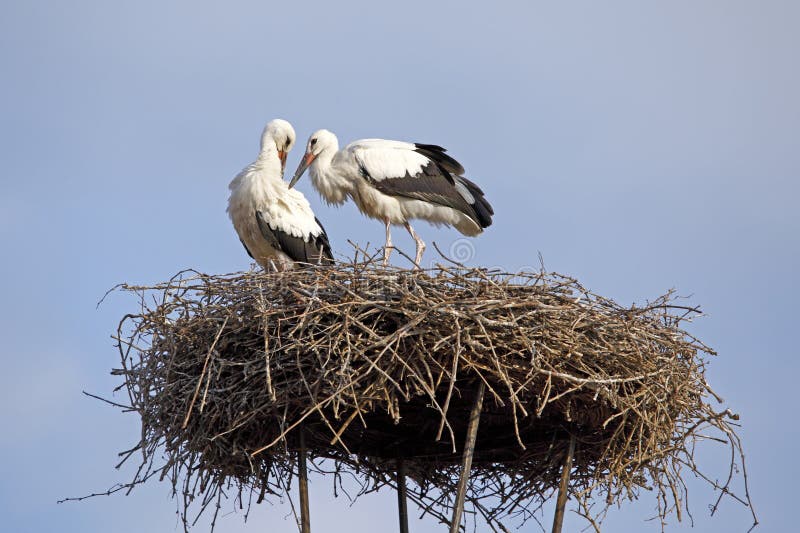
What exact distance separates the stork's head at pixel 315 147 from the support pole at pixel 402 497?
294 centimetres

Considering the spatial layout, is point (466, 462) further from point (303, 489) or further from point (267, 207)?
point (267, 207)

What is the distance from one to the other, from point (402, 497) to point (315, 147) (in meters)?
3.32

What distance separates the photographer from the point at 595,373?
22.4 ft

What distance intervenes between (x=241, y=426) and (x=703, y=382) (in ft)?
8.74

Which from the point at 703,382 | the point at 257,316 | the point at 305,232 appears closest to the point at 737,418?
the point at 703,382

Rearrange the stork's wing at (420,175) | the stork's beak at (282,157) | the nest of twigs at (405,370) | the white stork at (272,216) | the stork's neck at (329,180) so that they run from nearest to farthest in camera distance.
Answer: the nest of twigs at (405,370), the white stork at (272,216), the stork's wing at (420,175), the stork's neck at (329,180), the stork's beak at (282,157)

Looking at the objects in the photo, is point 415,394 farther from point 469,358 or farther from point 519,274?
point 519,274

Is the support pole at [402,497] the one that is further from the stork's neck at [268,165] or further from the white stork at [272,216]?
the stork's neck at [268,165]

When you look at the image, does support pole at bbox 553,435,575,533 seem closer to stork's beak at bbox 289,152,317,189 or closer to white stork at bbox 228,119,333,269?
white stork at bbox 228,119,333,269

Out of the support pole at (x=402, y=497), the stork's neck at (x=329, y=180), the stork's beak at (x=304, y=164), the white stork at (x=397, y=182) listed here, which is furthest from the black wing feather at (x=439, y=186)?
the support pole at (x=402, y=497)

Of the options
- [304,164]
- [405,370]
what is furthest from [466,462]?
[304,164]

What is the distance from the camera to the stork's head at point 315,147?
10098 millimetres

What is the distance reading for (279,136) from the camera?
396 inches

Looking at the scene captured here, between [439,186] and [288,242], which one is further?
[439,186]
